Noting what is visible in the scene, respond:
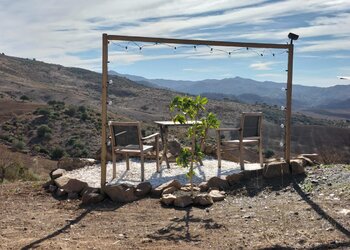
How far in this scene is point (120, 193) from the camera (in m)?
6.75

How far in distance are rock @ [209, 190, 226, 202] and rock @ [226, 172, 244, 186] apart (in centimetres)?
53

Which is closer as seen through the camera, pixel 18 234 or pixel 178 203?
pixel 18 234

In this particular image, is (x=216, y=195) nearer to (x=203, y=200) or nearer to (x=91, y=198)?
(x=203, y=200)

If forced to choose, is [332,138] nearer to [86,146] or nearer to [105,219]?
[86,146]

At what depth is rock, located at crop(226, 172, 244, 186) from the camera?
7.39 meters

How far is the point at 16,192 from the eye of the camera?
761 centimetres

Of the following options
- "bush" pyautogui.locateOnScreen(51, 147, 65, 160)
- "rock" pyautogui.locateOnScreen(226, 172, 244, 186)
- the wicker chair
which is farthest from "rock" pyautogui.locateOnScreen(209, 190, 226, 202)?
"bush" pyautogui.locateOnScreen(51, 147, 65, 160)

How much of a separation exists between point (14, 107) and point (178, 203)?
4003 cm

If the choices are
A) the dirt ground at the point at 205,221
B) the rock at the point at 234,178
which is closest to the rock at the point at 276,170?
the dirt ground at the point at 205,221

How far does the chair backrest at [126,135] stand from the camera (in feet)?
24.6

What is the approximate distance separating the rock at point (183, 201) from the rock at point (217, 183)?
3.11ft

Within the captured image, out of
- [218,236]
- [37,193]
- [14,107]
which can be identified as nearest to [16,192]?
[37,193]

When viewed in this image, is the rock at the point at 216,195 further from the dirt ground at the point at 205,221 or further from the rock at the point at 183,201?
the rock at the point at 183,201

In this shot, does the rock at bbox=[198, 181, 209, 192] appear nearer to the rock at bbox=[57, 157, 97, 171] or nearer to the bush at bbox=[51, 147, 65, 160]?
the rock at bbox=[57, 157, 97, 171]
